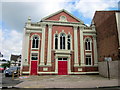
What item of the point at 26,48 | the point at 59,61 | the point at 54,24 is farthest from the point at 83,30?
the point at 26,48

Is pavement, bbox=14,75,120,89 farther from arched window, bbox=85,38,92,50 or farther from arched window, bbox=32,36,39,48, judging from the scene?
arched window, bbox=85,38,92,50

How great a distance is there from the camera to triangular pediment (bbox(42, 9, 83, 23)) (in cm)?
2097

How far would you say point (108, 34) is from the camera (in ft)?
58.8

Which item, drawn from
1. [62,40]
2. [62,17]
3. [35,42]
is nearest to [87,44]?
[62,40]

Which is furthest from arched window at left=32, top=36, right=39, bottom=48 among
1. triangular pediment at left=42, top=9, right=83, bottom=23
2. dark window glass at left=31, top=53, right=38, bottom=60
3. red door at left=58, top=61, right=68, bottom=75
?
red door at left=58, top=61, right=68, bottom=75

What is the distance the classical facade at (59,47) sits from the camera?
19017 millimetres

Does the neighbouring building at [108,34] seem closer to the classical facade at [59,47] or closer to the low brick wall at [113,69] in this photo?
the low brick wall at [113,69]

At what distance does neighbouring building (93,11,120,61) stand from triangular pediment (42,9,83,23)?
12.3ft

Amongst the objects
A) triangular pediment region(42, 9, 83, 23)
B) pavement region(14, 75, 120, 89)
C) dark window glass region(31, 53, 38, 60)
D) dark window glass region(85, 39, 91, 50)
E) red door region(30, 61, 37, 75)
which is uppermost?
triangular pediment region(42, 9, 83, 23)

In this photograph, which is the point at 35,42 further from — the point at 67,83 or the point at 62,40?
the point at 67,83

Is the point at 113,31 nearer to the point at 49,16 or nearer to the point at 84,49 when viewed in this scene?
the point at 84,49

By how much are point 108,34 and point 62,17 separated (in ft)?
27.3

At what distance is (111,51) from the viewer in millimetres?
16938

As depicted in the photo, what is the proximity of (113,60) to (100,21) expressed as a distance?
293 inches
